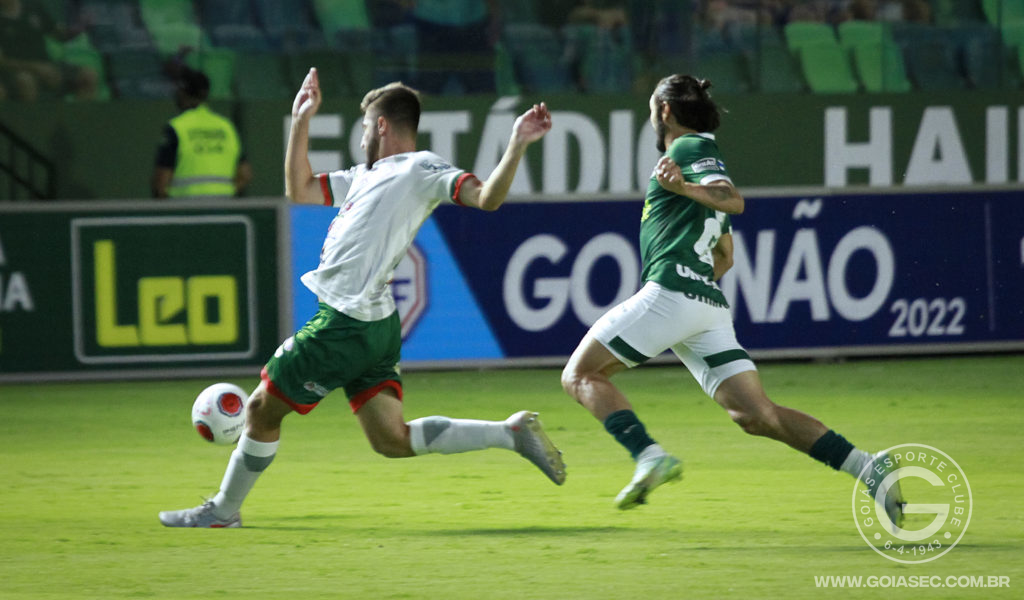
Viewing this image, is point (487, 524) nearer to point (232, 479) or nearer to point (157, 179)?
point (232, 479)

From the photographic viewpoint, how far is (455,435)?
6738 mm

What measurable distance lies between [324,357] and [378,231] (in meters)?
0.54

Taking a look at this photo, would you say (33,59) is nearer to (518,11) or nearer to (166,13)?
(166,13)

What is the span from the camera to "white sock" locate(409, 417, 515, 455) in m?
6.67

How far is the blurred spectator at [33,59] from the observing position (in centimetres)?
1387

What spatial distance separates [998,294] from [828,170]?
8.85ft

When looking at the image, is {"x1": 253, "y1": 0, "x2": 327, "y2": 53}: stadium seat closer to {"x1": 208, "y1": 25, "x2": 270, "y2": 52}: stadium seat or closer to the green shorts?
{"x1": 208, "y1": 25, "x2": 270, "y2": 52}: stadium seat

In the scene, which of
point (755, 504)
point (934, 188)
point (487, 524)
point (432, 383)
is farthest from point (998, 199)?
point (487, 524)

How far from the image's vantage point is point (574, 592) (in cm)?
545

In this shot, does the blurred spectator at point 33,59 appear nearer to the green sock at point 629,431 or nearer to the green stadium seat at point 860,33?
the green stadium seat at point 860,33

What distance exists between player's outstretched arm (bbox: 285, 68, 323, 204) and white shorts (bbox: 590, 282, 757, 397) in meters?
1.33

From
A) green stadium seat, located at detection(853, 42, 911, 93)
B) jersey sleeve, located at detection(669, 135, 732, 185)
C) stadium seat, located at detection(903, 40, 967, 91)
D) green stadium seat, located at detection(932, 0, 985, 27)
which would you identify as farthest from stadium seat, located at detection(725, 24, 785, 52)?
jersey sleeve, located at detection(669, 135, 732, 185)

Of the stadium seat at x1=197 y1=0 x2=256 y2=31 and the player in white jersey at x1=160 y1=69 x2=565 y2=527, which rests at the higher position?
the stadium seat at x1=197 y1=0 x2=256 y2=31

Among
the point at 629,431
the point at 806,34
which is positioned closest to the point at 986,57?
the point at 806,34
